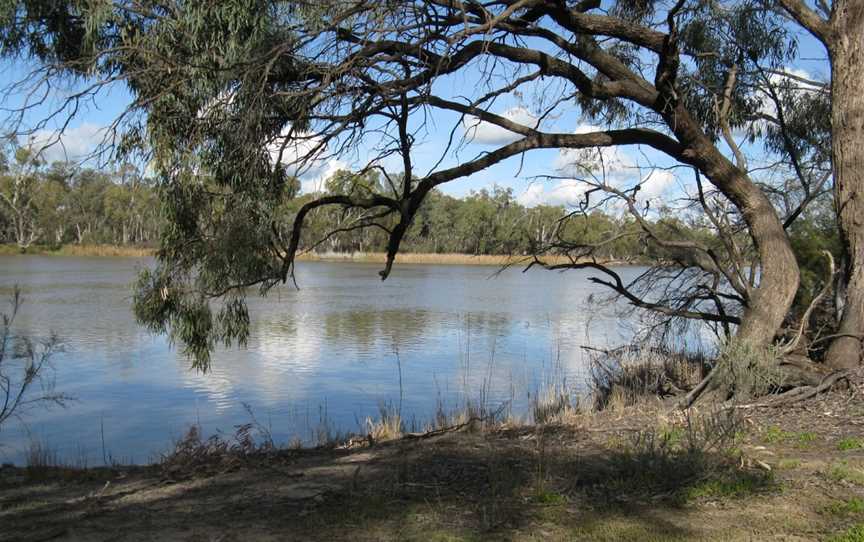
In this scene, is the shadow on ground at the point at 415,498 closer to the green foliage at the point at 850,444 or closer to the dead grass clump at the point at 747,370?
the green foliage at the point at 850,444

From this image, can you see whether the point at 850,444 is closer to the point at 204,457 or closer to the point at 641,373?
the point at 204,457

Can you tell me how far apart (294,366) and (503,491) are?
7355 mm

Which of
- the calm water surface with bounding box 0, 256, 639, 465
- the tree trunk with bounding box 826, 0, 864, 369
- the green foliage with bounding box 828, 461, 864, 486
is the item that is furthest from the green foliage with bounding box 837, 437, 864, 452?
the calm water surface with bounding box 0, 256, 639, 465

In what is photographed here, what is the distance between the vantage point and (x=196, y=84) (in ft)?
16.5

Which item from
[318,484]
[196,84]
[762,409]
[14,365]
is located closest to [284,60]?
[196,84]

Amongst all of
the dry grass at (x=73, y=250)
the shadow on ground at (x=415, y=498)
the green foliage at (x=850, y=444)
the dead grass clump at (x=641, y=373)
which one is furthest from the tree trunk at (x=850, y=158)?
the dry grass at (x=73, y=250)

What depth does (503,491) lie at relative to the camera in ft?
11.5

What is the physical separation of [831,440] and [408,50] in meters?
3.32

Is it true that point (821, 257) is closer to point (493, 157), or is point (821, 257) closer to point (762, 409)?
point (762, 409)

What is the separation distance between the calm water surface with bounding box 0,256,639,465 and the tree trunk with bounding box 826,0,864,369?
249cm

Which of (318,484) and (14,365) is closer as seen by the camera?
(318,484)

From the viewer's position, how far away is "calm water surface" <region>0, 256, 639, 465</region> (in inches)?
294

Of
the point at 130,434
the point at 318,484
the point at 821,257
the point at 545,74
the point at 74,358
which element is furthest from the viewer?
the point at 74,358

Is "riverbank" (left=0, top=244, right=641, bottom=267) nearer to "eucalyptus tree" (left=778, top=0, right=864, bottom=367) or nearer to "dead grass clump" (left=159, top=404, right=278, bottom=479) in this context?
"eucalyptus tree" (left=778, top=0, right=864, bottom=367)
